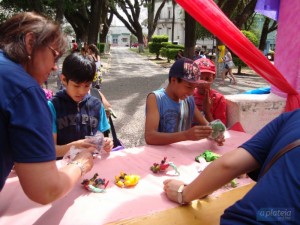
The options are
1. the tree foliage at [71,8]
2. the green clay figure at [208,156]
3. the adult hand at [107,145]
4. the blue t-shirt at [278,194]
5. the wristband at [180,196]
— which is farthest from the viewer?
the tree foliage at [71,8]

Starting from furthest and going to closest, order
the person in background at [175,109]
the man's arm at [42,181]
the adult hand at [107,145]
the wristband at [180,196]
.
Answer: the person in background at [175,109]
the adult hand at [107,145]
the wristband at [180,196]
the man's arm at [42,181]

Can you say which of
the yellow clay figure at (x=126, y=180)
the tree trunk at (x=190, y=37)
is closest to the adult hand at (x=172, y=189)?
the yellow clay figure at (x=126, y=180)

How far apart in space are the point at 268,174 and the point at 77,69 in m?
1.34

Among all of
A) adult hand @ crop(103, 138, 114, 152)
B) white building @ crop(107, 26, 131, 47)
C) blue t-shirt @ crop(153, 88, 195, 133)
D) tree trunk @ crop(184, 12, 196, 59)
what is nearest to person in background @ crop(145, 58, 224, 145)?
blue t-shirt @ crop(153, 88, 195, 133)

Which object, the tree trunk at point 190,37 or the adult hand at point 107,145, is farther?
the tree trunk at point 190,37

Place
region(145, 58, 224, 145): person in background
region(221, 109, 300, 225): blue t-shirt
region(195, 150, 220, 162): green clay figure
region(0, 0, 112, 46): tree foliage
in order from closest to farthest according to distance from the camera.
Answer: region(221, 109, 300, 225): blue t-shirt, region(195, 150, 220, 162): green clay figure, region(145, 58, 224, 145): person in background, region(0, 0, 112, 46): tree foliage

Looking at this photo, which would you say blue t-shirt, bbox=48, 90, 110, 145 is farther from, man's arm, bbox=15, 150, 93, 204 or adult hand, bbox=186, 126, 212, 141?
man's arm, bbox=15, 150, 93, 204

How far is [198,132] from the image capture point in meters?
1.96

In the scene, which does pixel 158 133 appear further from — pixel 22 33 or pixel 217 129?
pixel 22 33

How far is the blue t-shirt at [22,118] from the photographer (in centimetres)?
91

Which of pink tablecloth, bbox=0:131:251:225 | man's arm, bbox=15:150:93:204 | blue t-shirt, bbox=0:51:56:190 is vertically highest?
blue t-shirt, bbox=0:51:56:190

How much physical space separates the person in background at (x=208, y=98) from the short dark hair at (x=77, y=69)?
3.92 ft

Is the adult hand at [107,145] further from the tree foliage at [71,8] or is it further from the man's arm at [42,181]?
the tree foliage at [71,8]

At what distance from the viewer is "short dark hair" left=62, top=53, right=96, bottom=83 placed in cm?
188
